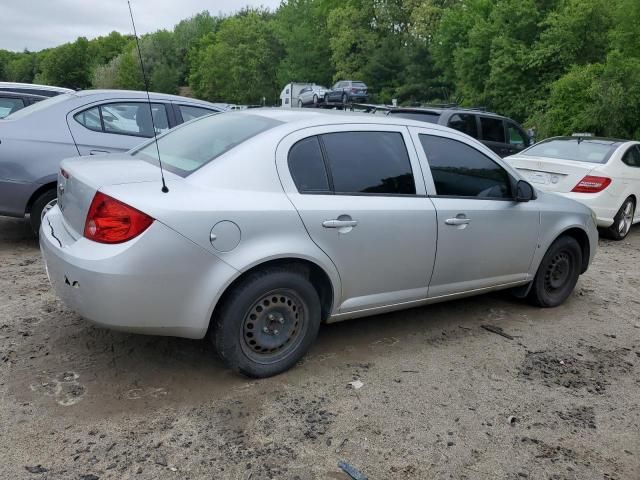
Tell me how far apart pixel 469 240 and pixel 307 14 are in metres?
61.6

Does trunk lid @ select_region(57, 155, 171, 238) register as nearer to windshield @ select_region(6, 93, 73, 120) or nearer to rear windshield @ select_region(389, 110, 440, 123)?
windshield @ select_region(6, 93, 73, 120)

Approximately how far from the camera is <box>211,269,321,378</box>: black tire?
3.29 meters

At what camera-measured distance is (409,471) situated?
279 centimetres

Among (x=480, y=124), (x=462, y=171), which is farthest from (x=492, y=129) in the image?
(x=462, y=171)

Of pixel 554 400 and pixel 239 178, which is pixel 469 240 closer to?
pixel 554 400

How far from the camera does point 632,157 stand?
28.0 feet

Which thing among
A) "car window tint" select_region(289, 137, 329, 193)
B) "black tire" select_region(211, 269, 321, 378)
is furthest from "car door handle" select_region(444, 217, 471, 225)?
"black tire" select_region(211, 269, 321, 378)

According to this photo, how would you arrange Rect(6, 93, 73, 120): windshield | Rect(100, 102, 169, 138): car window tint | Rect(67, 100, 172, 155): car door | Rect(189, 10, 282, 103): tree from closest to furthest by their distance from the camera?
Rect(6, 93, 73, 120): windshield < Rect(67, 100, 172, 155): car door < Rect(100, 102, 169, 138): car window tint < Rect(189, 10, 282, 103): tree

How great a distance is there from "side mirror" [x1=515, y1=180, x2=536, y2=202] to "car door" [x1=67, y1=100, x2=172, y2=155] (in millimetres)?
3622

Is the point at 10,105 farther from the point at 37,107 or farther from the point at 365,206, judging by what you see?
the point at 365,206

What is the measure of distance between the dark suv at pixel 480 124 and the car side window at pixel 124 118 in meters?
4.96

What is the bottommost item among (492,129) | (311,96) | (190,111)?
(311,96)

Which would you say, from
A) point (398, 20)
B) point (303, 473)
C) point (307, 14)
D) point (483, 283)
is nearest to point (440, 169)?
point (483, 283)

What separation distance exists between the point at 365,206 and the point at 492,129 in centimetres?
858
